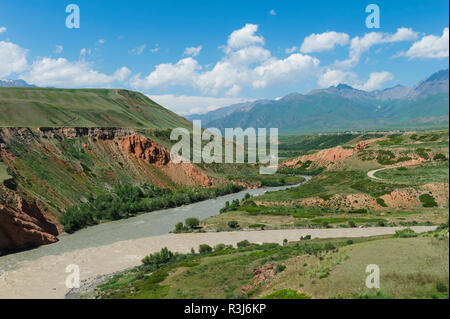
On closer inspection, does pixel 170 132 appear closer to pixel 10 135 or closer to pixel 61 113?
pixel 61 113

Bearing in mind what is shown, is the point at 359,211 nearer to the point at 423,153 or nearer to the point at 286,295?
the point at 423,153

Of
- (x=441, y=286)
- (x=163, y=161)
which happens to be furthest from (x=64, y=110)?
(x=441, y=286)

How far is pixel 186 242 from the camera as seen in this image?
5503 cm

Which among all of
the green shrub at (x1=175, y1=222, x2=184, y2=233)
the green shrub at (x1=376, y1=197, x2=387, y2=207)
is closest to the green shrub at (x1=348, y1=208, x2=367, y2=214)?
the green shrub at (x1=376, y1=197, x2=387, y2=207)

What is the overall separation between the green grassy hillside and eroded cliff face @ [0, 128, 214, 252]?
68.2 feet

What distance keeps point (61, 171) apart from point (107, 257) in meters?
39.7

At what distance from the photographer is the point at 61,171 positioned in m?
79.1

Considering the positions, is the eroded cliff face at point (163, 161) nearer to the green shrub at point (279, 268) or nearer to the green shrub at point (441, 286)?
the green shrub at point (279, 268)

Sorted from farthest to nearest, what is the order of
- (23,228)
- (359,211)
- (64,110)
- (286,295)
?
(64,110) → (359,211) → (23,228) → (286,295)

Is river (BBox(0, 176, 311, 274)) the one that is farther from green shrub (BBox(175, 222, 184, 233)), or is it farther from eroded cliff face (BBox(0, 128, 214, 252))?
eroded cliff face (BBox(0, 128, 214, 252))

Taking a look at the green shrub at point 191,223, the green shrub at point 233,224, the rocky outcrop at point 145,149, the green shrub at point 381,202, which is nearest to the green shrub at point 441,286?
the green shrub at point 233,224

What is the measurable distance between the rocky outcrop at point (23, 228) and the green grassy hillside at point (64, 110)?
53.1m
